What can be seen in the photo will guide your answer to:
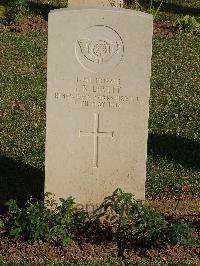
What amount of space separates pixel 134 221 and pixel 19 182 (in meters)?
1.71

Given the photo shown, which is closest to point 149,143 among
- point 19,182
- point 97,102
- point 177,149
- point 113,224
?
point 177,149

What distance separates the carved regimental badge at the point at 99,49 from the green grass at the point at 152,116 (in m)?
1.69

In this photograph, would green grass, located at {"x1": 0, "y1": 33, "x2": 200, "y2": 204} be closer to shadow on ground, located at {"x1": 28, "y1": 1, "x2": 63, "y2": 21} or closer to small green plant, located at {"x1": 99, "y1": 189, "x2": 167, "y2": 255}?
small green plant, located at {"x1": 99, "y1": 189, "x2": 167, "y2": 255}

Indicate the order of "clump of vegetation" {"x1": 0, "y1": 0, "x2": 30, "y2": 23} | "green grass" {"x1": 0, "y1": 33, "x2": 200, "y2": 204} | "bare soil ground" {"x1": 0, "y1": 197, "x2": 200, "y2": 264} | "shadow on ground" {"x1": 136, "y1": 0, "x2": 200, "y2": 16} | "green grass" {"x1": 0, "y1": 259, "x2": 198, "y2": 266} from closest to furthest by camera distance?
"green grass" {"x1": 0, "y1": 259, "x2": 198, "y2": 266}, "bare soil ground" {"x1": 0, "y1": 197, "x2": 200, "y2": 264}, "green grass" {"x1": 0, "y1": 33, "x2": 200, "y2": 204}, "clump of vegetation" {"x1": 0, "y1": 0, "x2": 30, "y2": 23}, "shadow on ground" {"x1": 136, "y1": 0, "x2": 200, "y2": 16}

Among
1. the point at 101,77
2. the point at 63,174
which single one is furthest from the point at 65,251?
the point at 101,77

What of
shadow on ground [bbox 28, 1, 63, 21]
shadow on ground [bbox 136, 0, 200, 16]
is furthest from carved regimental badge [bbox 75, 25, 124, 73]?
shadow on ground [bbox 136, 0, 200, 16]

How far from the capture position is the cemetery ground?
5883 mm

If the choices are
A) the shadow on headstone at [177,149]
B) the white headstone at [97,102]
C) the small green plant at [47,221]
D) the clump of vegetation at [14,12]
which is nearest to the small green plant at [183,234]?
the white headstone at [97,102]

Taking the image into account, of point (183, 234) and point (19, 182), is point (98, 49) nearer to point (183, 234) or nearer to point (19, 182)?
point (183, 234)

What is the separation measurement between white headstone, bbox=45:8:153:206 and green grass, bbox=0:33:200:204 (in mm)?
925

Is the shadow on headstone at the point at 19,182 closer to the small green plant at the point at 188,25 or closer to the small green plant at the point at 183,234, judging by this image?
the small green plant at the point at 183,234

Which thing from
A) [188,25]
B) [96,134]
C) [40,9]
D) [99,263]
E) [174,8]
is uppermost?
[174,8]

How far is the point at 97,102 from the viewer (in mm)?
6012

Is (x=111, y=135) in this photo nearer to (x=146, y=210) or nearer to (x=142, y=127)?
(x=142, y=127)
